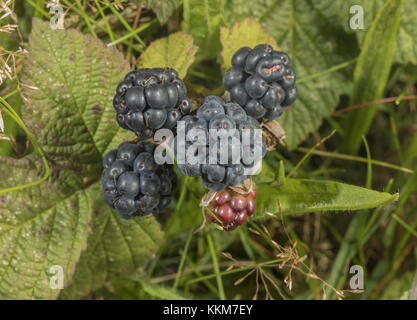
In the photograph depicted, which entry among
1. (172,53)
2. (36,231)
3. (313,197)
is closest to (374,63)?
(313,197)

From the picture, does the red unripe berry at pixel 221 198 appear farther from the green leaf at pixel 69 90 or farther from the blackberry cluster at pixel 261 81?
the green leaf at pixel 69 90

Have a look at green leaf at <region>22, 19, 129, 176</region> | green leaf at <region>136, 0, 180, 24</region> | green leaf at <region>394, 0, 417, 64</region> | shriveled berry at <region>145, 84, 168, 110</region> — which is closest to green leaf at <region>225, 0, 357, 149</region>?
green leaf at <region>394, 0, 417, 64</region>

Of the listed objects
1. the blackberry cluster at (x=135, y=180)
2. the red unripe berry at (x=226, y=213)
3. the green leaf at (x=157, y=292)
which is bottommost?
the green leaf at (x=157, y=292)

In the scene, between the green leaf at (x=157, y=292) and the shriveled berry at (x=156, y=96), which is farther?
the green leaf at (x=157, y=292)

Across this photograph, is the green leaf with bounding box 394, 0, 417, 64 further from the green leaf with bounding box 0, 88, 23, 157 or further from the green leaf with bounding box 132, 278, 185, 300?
the green leaf with bounding box 0, 88, 23, 157

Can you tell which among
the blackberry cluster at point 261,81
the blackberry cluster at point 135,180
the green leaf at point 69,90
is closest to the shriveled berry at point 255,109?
the blackberry cluster at point 261,81

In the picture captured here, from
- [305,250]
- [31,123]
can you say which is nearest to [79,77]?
[31,123]
